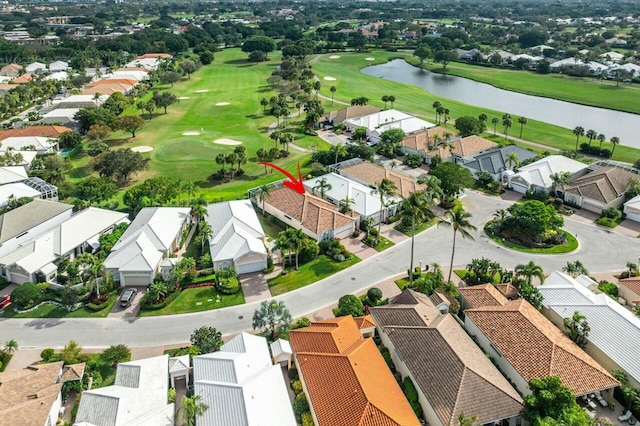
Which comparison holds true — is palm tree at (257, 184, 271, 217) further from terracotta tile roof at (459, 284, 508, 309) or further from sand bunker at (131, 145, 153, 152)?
sand bunker at (131, 145, 153, 152)

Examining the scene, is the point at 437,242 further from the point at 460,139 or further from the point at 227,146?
the point at 227,146

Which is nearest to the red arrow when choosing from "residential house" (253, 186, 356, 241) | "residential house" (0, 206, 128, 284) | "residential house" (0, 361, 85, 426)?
Answer: "residential house" (253, 186, 356, 241)

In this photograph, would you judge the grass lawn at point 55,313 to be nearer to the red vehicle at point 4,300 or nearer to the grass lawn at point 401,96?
the red vehicle at point 4,300

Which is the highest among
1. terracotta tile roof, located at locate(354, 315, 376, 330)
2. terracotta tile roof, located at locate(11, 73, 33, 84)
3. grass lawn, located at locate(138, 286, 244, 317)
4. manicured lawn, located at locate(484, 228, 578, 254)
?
terracotta tile roof, located at locate(11, 73, 33, 84)

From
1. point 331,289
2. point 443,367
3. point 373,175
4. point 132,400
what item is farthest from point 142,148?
point 443,367

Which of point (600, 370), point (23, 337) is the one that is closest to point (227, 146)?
point (23, 337)
